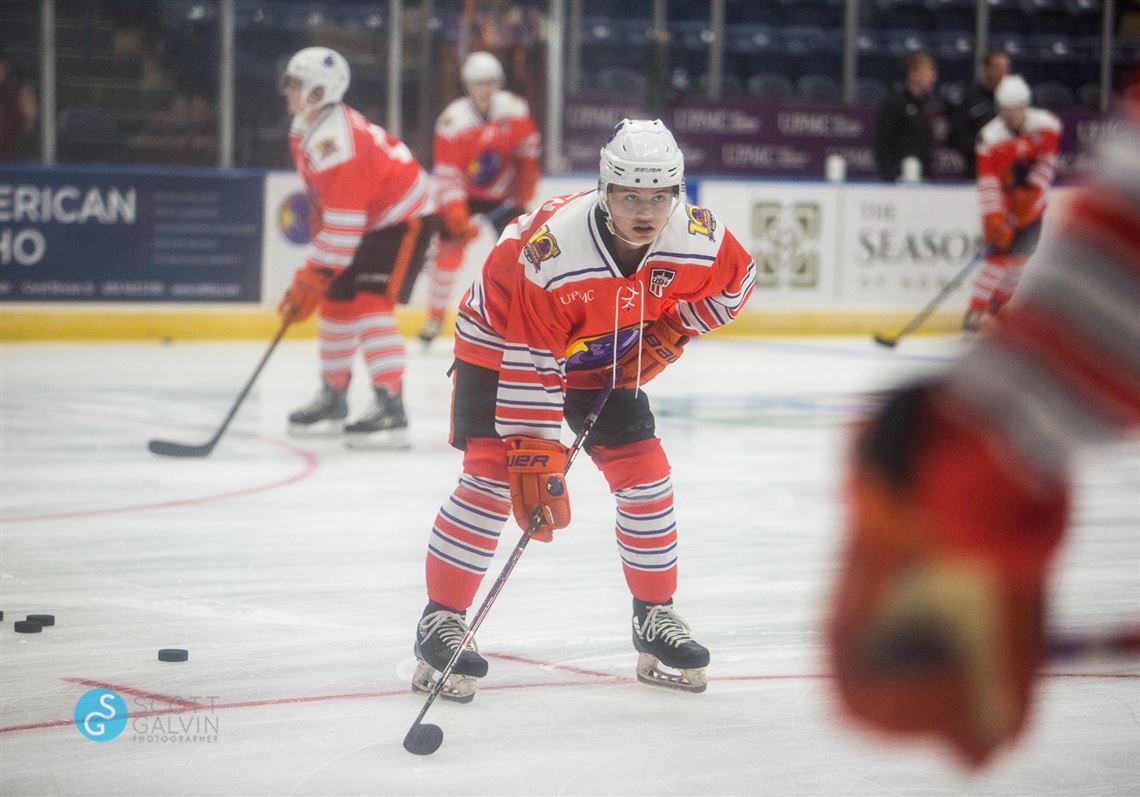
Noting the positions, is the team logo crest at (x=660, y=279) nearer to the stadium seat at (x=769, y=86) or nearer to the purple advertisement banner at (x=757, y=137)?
the purple advertisement banner at (x=757, y=137)

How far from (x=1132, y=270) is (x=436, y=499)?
15.6 feet

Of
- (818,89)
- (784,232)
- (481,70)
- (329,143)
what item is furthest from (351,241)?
(818,89)

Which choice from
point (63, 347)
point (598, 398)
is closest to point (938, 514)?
point (598, 398)

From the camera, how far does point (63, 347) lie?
9.09 meters

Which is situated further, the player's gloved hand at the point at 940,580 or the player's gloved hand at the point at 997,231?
the player's gloved hand at the point at 997,231

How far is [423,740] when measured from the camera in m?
2.76

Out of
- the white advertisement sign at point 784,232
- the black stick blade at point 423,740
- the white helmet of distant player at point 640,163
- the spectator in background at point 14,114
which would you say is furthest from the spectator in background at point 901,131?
the black stick blade at point 423,740

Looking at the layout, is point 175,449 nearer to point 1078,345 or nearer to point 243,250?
point 243,250

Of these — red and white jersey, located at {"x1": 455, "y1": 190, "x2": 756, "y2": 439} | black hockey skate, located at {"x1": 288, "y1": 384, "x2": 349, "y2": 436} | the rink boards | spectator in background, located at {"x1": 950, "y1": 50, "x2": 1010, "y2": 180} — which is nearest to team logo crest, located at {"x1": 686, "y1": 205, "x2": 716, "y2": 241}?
red and white jersey, located at {"x1": 455, "y1": 190, "x2": 756, "y2": 439}

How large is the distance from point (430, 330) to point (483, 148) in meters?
1.02

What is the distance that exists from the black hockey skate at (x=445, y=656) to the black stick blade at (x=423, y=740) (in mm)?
290

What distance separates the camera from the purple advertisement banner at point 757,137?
1189 cm

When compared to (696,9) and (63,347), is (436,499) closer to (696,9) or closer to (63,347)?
(63,347)

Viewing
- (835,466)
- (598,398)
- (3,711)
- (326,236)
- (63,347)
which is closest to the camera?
(835,466)
